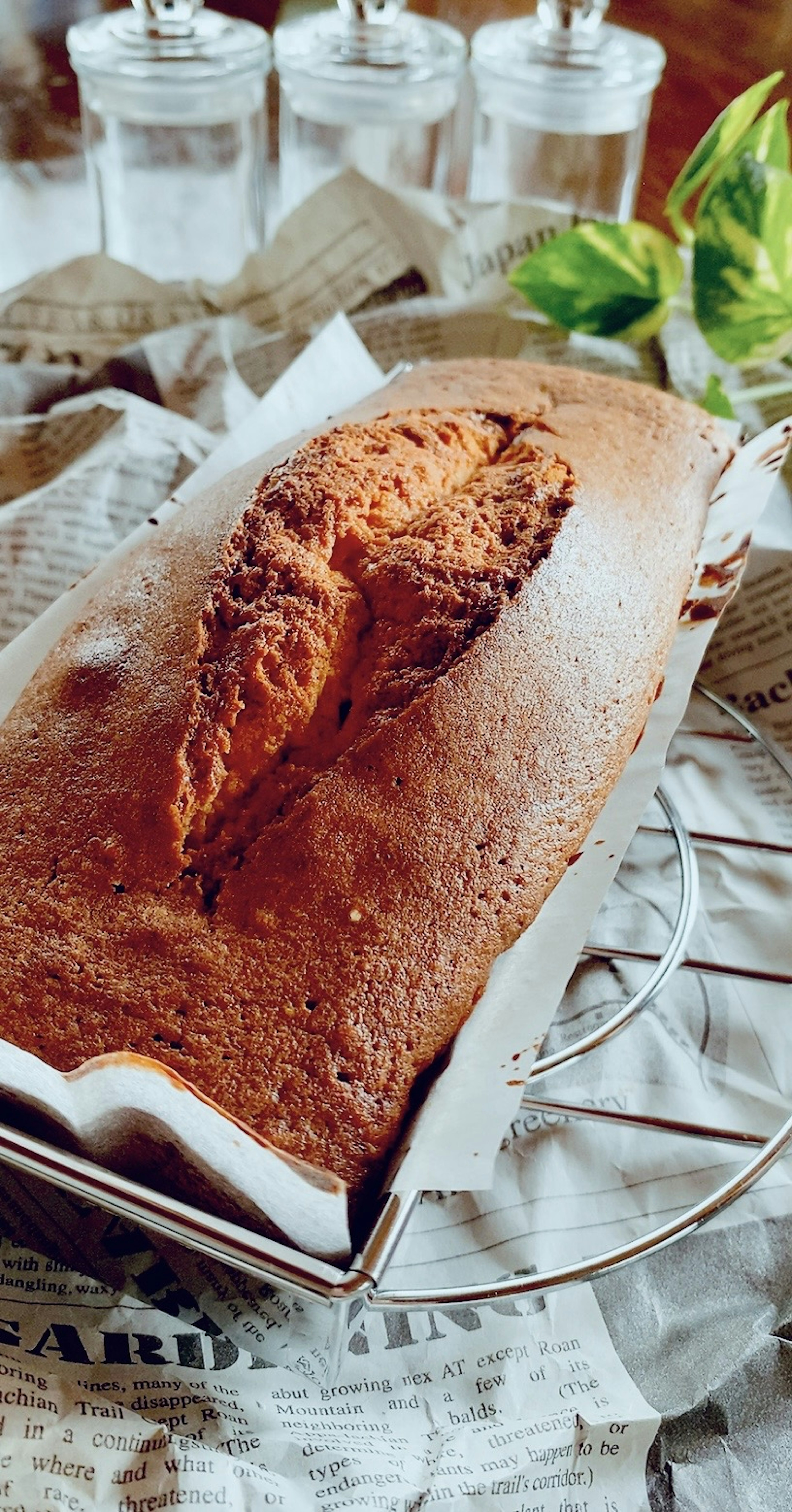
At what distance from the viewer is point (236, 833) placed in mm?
809

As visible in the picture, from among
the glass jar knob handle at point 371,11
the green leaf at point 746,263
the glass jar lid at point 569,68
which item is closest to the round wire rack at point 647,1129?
the green leaf at point 746,263

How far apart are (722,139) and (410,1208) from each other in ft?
4.00

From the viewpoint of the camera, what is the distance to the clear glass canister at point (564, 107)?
1.56 m

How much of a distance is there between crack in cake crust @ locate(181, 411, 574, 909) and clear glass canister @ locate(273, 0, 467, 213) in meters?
0.77

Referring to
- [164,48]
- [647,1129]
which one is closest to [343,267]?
[164,48]

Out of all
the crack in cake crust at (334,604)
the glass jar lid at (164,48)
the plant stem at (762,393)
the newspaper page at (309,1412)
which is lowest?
the newspaper page at (309,1412)

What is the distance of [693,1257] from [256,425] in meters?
0.83

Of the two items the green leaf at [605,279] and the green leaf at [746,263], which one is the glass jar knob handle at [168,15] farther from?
the green leaf at [746,263]

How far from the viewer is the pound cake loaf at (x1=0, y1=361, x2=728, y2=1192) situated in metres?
0.74

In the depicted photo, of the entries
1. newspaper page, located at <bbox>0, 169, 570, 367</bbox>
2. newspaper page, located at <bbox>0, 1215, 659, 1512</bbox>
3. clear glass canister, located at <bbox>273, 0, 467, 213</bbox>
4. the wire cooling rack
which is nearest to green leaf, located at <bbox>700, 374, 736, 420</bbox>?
newspaper page, located at <bbox>0, 169, 570, 367</bbox>

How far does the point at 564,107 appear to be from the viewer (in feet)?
5.19

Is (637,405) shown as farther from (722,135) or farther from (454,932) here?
(454,932)

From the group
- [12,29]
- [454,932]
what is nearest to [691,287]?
[454,932]

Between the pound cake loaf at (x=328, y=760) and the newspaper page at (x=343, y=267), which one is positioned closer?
the pound cake loaf at (x=328, y=760)
